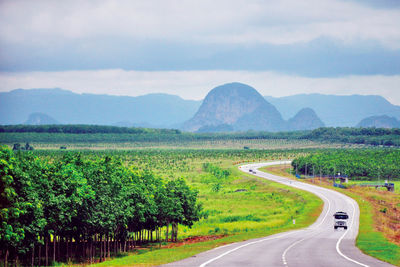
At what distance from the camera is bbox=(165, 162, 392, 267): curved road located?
132 ft

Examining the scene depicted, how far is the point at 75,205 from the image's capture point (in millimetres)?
51625

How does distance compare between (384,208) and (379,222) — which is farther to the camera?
(384,208)

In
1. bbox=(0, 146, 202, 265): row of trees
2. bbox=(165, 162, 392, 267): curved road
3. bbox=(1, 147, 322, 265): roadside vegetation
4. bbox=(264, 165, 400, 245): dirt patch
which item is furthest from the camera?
bbox=(264, 165, 400, 245): dirt patch

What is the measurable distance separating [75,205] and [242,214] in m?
48.4

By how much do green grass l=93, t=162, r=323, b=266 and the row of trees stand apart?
14.1 feet

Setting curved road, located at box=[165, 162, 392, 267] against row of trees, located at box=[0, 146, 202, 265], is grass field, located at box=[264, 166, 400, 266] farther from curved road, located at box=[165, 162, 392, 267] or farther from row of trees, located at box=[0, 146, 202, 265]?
row of trees, located at box=[0, 146, 202, 265]

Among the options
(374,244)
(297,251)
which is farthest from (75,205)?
(374,244)

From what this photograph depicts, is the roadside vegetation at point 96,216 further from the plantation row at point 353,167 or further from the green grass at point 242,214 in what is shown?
the plantation row at point 353,167

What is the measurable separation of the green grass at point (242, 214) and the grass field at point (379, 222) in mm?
8259

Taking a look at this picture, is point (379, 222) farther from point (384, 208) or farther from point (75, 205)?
point (75, 205)

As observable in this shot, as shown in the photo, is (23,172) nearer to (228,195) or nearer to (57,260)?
(57,260)

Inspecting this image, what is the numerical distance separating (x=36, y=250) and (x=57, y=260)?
454cm

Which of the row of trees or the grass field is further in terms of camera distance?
the grass field

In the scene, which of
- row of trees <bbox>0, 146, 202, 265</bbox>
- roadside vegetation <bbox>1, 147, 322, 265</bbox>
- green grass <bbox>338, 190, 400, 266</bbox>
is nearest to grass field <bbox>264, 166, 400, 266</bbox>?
green grass <bbox>338, 190, 400, 266</bbox>
